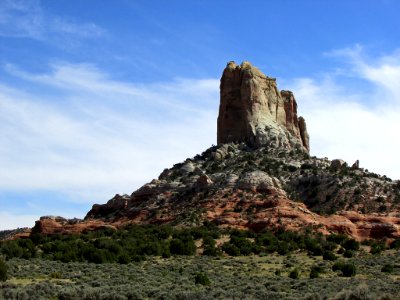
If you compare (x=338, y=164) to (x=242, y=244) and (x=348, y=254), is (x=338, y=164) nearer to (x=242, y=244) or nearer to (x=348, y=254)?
(x=348, y=254)

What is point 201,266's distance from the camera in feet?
151

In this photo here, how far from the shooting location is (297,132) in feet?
319

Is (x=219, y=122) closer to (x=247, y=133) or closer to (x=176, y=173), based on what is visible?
(x=247, y=133)

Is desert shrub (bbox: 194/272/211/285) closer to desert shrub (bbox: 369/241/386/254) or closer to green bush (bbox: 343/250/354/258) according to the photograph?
green bush (bbox: 343/250/354/258)

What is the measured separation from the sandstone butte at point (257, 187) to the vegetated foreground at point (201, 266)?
4281 millimetres

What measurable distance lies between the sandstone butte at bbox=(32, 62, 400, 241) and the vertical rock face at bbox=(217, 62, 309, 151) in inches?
5.9

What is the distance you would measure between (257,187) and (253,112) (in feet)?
58.3

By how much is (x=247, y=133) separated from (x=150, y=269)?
47.0 meters

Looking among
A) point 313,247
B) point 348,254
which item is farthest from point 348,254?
point 313,247

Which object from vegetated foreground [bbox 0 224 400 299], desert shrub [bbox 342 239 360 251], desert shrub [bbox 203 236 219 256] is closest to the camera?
vegetated foreground [bbox 0 224 400 299]

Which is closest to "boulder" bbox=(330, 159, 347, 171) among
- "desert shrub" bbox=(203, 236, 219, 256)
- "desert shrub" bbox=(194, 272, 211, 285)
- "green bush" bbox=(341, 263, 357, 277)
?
"desert shrub" bbox=(203, 236, 219, 256)

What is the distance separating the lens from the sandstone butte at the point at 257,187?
68.3 metres

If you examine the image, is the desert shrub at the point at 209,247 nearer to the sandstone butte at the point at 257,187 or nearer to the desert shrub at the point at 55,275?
the sandstone butte at the point at 257,187

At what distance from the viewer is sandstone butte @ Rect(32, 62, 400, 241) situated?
68312 millimetres
